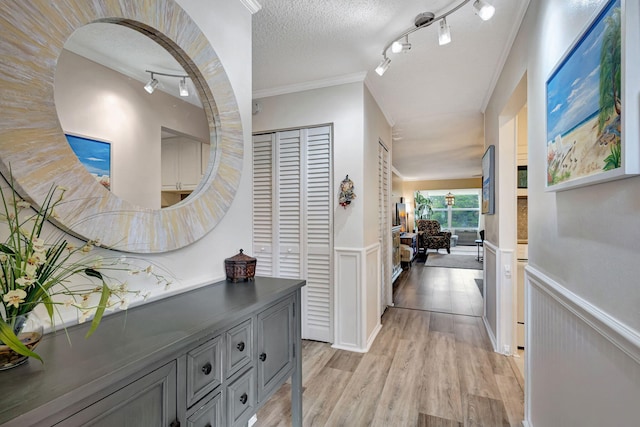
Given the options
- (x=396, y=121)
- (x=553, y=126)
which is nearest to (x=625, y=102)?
(x=553, y=126)

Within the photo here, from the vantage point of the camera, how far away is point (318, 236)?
9.87ft

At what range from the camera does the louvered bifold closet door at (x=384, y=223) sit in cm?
371

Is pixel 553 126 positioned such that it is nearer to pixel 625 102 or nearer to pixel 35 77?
pixel 625 102

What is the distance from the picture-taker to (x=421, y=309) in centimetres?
409

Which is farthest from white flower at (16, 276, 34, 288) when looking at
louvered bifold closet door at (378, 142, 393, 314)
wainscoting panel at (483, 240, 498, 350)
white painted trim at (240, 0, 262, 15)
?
louvered bifold closet door at (378, 142, 393, 314)

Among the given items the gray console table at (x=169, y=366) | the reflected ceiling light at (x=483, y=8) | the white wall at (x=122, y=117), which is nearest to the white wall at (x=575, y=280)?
the reflected ceiling light at (x=483, y=8)

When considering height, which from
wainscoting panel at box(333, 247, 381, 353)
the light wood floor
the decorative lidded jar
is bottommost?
the light wood floor

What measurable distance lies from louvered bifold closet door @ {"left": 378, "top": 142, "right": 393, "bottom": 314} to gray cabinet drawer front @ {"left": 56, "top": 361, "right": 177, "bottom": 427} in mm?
3049

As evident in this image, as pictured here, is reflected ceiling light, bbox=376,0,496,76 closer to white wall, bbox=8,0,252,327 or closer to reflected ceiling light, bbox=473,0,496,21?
reflected ceiling light, bbox=473,0,496,21

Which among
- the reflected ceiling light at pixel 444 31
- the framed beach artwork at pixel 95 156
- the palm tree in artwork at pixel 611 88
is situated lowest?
the framed beach artwork at pixel 95 156

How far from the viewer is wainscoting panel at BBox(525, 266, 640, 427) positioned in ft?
2.72

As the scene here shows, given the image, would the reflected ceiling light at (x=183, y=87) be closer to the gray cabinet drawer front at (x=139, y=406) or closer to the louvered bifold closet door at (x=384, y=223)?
the gray cabinet drawer front at (x=139, y=406)

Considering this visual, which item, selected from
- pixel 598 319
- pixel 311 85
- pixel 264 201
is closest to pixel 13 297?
pixel 598 319

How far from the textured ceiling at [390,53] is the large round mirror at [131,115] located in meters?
0.96
